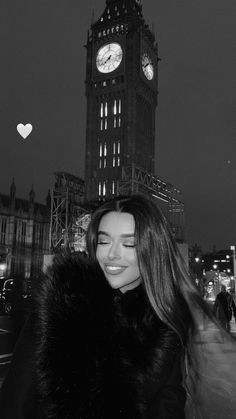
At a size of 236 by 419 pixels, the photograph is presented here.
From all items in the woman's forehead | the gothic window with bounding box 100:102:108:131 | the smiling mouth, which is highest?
the gothic window with bounding box 100:102:108:131

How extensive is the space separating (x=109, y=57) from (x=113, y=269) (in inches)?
2393

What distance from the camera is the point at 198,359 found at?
5.94ft

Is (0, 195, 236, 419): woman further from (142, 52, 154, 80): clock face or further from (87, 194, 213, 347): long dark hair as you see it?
(142, 52, 154, 80): clock face

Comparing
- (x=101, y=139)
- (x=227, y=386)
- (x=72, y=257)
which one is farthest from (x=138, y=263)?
(x=101, y=139)

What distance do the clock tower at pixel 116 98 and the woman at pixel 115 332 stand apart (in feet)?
178

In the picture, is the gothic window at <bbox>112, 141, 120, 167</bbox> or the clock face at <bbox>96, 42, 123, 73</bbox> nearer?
the clock face at <bbox>96, 42, 123, 73</bbox>

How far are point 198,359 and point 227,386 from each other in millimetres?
4620

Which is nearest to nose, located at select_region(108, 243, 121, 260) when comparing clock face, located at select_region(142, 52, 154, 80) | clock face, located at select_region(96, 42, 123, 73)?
clock face, located at select_region(96, 42, 123, 73)

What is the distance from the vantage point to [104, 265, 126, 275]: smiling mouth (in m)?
1.84

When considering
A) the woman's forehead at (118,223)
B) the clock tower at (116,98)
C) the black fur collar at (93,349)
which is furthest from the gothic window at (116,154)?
the black fur collar at (93,349)

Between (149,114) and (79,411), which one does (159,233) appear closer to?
(79,411)

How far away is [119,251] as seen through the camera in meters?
1.88

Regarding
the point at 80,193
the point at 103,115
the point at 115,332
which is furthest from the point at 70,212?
the point at 115,332

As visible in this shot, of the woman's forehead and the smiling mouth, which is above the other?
the woman's forehead
